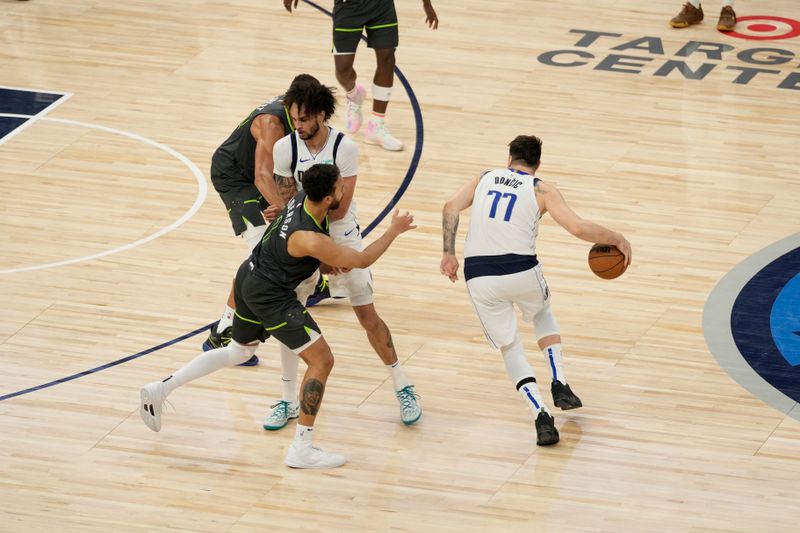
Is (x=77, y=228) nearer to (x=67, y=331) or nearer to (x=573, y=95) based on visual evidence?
(x=67, y=331)

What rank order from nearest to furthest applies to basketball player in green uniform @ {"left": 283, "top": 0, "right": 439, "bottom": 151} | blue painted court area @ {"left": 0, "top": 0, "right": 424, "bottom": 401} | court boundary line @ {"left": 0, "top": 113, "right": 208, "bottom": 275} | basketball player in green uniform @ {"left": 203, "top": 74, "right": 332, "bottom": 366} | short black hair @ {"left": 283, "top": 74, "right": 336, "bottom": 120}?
short black hair @ {"left": 283, "top": 74, "right": 336, "bottom": 120} < basketball player in green uniform @ {"left": 203, "top": 74, "right": 332, "bottom": 366} < blue painted court area @ {"left": 0, "top": 0, "right": 424, "bottom": 401} < court boundary line @ {"left": 0, "top": 113, "right": 208, "bottom": 275} < basketball player in green uniform @ {"left": 283, "top": 0, "right": 439, "bottom": 151}

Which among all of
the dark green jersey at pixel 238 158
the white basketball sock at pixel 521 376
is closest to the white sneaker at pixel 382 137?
the dark green jersey at pixel 238 158

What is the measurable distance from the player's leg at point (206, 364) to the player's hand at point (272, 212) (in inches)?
23.9

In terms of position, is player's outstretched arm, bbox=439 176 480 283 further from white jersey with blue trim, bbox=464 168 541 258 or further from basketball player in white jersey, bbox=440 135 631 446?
white jersey with blue trim, bbox=464 168 541 258

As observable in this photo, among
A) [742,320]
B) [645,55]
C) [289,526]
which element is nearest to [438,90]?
[645,55]

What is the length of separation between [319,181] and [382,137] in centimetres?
487

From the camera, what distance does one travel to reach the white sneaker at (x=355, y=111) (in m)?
12.0

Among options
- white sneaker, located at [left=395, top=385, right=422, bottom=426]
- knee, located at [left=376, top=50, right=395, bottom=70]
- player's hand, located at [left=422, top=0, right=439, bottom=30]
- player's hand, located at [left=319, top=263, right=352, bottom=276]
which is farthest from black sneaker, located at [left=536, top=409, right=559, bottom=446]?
player's hand, located at [left=422, top=0, right=439, bottom=30]

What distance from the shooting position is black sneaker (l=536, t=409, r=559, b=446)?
7.58m

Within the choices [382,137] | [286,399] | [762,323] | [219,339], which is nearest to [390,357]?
[286,399]

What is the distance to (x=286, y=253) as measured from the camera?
7.22 meters

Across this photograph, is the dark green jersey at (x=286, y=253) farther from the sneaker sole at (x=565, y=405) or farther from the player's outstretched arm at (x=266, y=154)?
the sneaker sole at (x=565, y=405)

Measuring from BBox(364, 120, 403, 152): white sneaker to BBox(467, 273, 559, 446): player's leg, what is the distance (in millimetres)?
4305

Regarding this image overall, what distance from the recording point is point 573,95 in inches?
504
